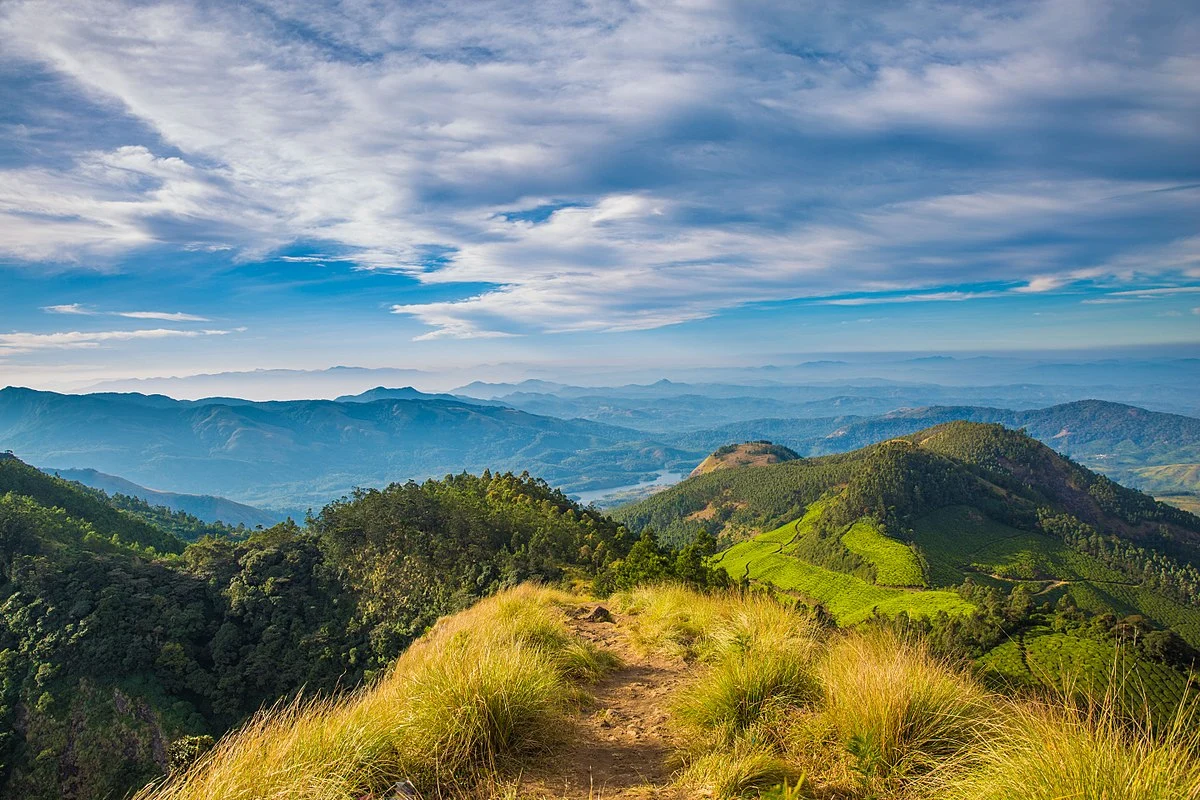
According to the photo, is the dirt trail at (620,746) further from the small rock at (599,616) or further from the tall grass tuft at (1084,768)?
the small rock at (599,616)

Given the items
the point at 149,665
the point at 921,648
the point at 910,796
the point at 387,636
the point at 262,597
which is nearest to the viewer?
the point at 910,796

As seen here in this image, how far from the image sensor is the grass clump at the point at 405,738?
3922 mm

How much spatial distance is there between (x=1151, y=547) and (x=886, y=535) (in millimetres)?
63096

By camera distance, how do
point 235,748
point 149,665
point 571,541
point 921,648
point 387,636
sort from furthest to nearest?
point 571,541, point 149,665, point 387,636, point 921,648, point 235,748

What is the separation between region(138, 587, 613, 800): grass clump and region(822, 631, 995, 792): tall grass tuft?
2.58 metres

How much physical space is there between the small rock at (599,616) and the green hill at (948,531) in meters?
59.1

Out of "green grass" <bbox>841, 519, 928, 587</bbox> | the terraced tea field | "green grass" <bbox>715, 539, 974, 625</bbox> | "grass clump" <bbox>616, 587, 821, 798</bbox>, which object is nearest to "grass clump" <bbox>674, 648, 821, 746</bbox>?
"grass clump" <bbox>616, 587, 821, 798</bbox>

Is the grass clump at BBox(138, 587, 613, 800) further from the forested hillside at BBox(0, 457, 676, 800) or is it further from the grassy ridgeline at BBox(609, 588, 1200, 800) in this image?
the forested hillside at BBox(0, 457, 676, 800)

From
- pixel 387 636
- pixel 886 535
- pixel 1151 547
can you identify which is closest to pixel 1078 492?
pixel 1151 547

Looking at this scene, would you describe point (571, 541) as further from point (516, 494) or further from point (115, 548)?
point (115, 548)

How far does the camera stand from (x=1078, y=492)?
14562 cm

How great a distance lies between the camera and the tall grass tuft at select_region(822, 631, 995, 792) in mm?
4344

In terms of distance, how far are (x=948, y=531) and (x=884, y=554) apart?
75.8ft

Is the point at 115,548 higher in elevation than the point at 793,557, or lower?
higher
